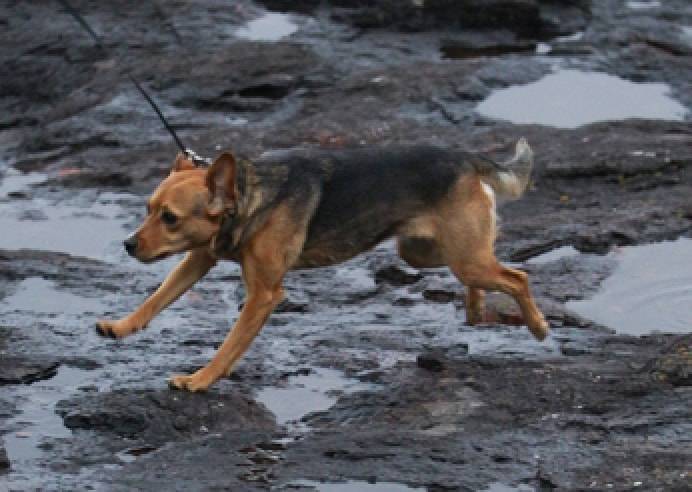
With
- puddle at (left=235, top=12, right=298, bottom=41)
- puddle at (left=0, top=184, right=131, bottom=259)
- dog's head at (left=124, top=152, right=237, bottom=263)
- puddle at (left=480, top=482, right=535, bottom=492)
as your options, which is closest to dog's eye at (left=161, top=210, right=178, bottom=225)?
dog's head at (left=124, top=152, right=237, bottom=263)

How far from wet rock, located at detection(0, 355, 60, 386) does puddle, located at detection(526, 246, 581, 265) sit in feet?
10.8

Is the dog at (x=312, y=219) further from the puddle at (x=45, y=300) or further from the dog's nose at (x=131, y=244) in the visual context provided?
the puddle at (x=45, y=300)

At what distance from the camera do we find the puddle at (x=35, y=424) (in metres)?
7.82

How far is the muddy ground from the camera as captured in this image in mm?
7926

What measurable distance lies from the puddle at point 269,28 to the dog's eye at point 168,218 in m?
7.06

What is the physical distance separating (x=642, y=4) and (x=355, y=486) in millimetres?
9513

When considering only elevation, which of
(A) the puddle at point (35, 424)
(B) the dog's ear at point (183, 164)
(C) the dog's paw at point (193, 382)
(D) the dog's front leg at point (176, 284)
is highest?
(B) the dog's ear at point (183, 164)

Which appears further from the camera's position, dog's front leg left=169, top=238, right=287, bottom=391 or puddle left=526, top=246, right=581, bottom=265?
puddle left=526, top=246, right=581, bottom=265

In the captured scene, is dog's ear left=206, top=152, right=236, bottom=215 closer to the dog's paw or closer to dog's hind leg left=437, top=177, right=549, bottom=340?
the dog's paw

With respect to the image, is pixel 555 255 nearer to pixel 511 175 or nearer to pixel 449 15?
pixel 511 175

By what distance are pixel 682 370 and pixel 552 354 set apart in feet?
3.20

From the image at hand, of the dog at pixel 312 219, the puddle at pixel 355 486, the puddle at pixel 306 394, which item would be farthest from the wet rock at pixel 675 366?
the puddle at pixel 355 486

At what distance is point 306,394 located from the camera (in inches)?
349

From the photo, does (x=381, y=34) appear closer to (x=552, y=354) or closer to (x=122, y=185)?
(x=122, y=185)
